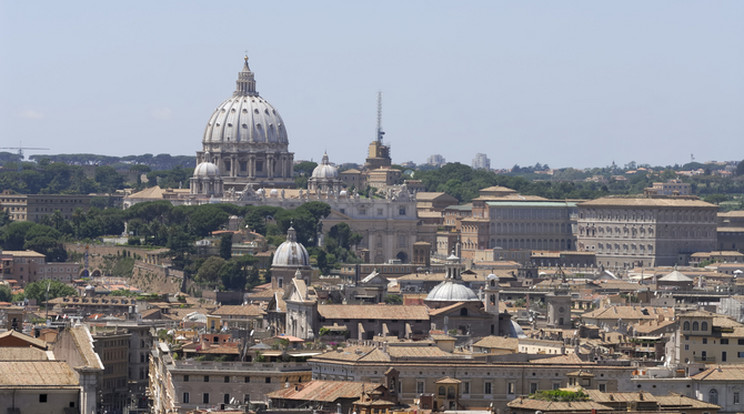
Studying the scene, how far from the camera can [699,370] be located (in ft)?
229

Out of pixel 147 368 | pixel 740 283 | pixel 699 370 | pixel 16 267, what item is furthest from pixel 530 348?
pixel 16 267

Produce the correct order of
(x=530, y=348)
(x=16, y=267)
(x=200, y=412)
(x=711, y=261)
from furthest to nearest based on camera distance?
(x=711, y=261) → (x=16, y=267) → (x=530, y=348) → (x=200, y=412)

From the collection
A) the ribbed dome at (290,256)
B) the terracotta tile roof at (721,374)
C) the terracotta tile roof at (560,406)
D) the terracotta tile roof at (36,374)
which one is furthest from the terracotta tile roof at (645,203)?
the terracotta tile roof at (36,374)

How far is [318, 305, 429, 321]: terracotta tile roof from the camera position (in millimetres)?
84812

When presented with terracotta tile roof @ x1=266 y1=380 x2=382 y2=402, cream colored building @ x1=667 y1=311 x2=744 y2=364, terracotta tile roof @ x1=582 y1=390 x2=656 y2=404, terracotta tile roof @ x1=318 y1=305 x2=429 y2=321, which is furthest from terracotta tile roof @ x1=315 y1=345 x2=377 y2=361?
terracotta tile roof @ x1=318 y1=305 x2=429 y2=321

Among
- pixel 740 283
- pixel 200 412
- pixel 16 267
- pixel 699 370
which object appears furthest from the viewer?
pixel 16 267

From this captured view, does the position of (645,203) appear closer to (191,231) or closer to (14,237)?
(191,231)

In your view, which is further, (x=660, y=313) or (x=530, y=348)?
(x=660, y=313)

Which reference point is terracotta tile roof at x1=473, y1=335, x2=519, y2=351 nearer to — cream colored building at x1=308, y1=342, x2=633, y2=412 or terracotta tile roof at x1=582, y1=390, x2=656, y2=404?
cream colored building at x1=308, y1=342, x2=633, y2=412

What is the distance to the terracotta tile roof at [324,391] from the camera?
202 feet

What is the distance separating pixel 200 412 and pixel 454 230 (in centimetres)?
13652

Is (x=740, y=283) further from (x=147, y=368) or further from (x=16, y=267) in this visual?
(x=147, y=368)

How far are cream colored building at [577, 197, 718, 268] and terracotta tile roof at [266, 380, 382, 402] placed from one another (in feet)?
385

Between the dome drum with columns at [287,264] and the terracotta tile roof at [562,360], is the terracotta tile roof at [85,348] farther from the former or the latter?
the dome drum with columns at [287,264]
